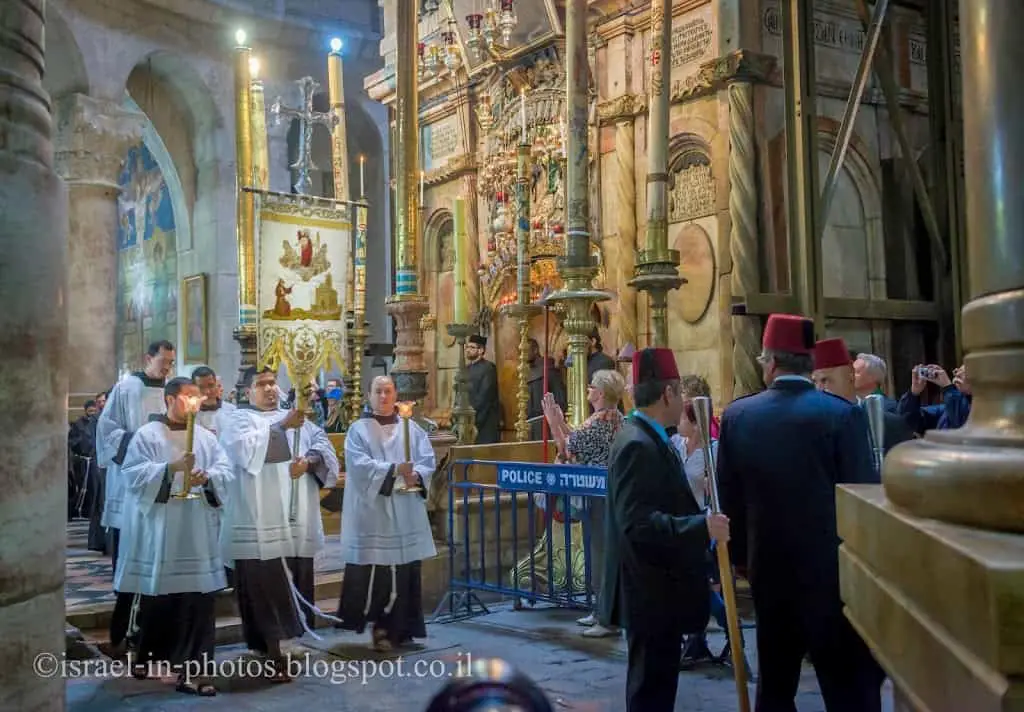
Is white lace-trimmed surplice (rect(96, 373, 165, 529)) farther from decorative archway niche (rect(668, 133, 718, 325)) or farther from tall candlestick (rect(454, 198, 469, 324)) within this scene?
decorative archway niche (rect(668, 133, 718, 325))

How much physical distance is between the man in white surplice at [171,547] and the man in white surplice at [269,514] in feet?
0.81

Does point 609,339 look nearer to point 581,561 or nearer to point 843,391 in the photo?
point 581,561

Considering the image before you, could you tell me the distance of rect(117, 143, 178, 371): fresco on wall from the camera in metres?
21.5

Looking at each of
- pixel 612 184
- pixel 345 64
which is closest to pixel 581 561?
pixel 612 184

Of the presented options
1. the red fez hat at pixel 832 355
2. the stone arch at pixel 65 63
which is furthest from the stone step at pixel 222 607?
the stone arch at pixel 65 63

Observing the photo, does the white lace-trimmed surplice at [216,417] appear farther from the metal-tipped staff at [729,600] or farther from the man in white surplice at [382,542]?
the metal-tipped staff at [729,600]

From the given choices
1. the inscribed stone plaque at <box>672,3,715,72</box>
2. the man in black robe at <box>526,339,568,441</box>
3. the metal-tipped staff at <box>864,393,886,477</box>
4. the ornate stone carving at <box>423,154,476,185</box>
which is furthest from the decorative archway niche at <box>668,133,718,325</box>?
the metal-tipped staff at <box>864,393,886,477</box>

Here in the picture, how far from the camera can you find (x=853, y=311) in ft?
29.6

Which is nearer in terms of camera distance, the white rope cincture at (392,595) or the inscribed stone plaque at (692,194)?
the white rope cincture at (392,595)

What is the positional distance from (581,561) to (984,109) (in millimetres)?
5911

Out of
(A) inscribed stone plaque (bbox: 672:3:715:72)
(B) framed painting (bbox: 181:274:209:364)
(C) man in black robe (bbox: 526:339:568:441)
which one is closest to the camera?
(A) inscribed stone plaque (bbox: 672:3:715:72)

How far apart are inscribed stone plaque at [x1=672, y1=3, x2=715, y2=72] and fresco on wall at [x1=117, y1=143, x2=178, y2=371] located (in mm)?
14231

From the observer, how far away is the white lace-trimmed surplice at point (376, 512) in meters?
6.40

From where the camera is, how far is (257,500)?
6082 mm
